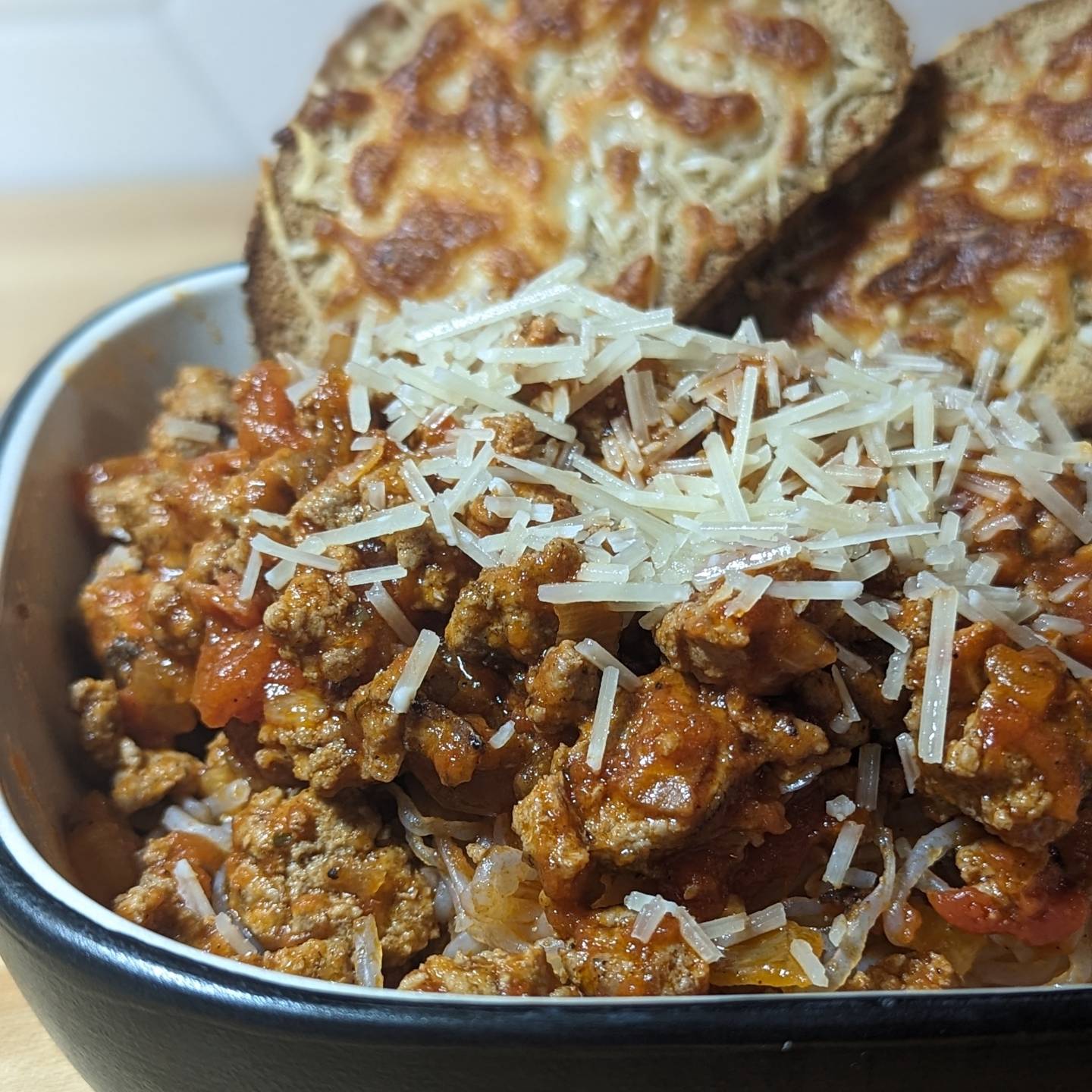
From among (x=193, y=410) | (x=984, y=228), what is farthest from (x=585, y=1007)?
(x=984, y=228)

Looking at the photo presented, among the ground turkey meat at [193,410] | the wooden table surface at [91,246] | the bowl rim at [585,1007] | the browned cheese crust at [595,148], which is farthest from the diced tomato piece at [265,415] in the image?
the wooden table surface at [91,246]

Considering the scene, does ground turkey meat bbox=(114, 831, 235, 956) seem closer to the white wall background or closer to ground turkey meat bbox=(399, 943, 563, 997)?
ground turkey meat bbox=(399, 943, 563, 997)

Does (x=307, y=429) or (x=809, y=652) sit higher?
(x=307, y=429)

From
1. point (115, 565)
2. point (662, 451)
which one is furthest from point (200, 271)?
point (662, 451)

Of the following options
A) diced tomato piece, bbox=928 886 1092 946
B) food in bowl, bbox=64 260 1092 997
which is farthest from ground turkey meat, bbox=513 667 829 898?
diced tomato piece, bbox=928 886 1092 946

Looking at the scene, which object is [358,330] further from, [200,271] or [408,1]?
[408,1]

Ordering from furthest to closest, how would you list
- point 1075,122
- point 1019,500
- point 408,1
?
point 408,1, point 1075,122, point 1019,500

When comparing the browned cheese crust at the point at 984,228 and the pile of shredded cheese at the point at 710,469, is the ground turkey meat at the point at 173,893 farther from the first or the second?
the browned cheese crust at the point at 984,228
